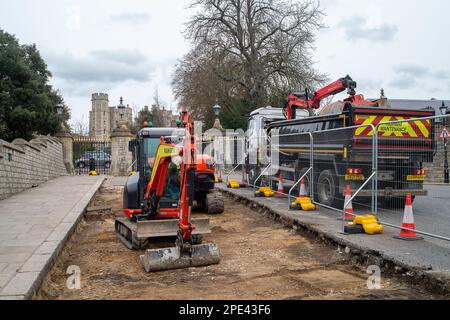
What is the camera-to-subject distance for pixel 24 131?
72.4 ft

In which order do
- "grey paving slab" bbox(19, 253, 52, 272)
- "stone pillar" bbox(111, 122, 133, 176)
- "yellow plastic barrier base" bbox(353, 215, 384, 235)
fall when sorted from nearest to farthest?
"grey paving slab" bbox(19, 253, 52, 272), "yellow plastic barrier base" bbox(353, 215, 384, 235), "stone pillar" bbox(111, 122, 133, 176)

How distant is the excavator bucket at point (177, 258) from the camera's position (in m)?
6.02

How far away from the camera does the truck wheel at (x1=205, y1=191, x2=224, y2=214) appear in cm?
1119

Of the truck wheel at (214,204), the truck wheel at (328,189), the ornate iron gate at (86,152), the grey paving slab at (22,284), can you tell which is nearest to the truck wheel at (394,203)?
the truck wheel at (328,189)

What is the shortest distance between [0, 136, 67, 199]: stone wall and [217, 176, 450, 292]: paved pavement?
852 centimetres

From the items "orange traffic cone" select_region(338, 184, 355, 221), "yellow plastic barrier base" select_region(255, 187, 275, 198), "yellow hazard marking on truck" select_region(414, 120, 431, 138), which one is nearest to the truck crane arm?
"yellow plastic barrier base" select_region(255, 187, 275, 198)

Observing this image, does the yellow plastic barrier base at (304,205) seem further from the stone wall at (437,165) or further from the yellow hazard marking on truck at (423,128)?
the yellow hazard marking on truck at (423,128)

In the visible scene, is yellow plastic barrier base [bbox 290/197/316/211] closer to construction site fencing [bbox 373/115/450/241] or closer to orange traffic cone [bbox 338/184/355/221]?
orange traffic cone [bbox 338/184/355/221]

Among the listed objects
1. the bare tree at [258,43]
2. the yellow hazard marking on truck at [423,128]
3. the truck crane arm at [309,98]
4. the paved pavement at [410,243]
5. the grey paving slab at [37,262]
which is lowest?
the grey paving slab at [37,262]

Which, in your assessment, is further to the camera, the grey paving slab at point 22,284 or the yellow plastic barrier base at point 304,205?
the yellow plastic barrier base at point 304,205

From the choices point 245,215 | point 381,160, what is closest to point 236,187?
point 245,215

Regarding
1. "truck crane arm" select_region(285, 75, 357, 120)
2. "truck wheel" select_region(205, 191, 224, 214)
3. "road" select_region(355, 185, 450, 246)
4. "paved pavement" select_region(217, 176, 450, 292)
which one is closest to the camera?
"paved pavement" select_region(217, 176, 450, 292)

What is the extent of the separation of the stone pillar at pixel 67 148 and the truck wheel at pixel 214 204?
19.6m
